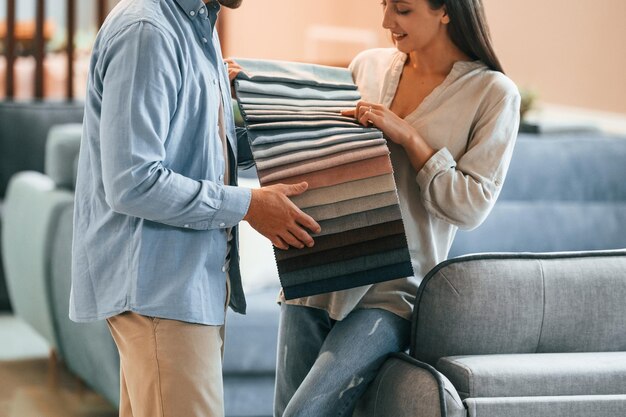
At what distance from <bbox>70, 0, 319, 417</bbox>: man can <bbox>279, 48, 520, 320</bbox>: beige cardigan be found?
0.22 metres

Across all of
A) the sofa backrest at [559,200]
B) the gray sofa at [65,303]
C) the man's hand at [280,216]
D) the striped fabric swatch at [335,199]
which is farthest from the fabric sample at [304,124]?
the sofa backrest at [559,200]

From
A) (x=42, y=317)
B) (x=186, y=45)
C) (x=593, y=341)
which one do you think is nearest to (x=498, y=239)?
(x=42, y=317)

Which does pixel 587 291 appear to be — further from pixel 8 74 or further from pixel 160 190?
pixel 8 74

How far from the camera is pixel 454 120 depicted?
1.88 metres

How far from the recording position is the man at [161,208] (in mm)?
1604

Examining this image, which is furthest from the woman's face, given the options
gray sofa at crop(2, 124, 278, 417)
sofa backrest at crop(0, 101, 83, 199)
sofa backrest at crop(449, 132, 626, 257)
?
sofa backrest at crop(0, 101, 83, 199)

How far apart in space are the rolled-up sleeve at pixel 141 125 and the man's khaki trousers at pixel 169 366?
0.18 m

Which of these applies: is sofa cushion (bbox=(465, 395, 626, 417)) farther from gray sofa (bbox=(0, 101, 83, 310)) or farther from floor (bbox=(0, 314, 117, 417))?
gray sofa (bbox=(0, 101, 83, 310))

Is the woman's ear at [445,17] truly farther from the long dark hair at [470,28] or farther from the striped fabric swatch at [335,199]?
the striped fabric swatch at [335,199]

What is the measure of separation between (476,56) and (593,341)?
1.80 feet

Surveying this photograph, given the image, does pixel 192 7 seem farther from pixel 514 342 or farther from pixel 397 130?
pixel 514 342

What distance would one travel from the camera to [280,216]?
67.6 inches

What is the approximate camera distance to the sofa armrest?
5.41 ft

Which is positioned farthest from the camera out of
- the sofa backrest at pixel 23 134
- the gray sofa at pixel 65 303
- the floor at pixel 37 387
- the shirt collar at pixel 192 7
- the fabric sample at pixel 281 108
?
the sofa backrest at pixel 23 134
